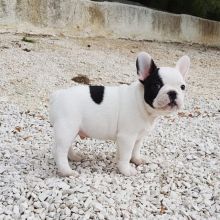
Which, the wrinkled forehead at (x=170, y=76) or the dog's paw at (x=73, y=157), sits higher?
the wrinkled forehead at (x=170, y=76)

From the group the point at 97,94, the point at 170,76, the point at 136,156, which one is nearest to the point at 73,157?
the point at 136,156

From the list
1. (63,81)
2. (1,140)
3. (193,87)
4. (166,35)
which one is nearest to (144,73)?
(1,140)

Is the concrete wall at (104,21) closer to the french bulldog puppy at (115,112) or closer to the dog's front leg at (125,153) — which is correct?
the french bulldog puppy at (115,112)

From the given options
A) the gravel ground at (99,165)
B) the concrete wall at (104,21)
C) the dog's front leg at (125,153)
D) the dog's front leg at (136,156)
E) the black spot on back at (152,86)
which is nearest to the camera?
the gravel ground at (99,165)

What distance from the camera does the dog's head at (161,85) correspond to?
119 inches

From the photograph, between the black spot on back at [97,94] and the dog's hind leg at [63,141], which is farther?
the black spot on back at [97,94]

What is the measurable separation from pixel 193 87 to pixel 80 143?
3.65 meters

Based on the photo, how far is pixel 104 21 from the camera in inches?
426

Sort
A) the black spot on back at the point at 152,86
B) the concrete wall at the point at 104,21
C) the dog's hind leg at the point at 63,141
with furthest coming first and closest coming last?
1. the concrete wall at the point at 104,21
2. the dog's hind leg at the point at 63,141
3. the black spot on back at the point at 152,86

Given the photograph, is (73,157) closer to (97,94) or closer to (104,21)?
(97,94)

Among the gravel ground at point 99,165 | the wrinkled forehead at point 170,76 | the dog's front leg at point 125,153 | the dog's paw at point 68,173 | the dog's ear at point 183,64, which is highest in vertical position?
the dog's ear at point 183,64

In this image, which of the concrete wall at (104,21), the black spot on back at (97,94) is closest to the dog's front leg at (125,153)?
the black spot on back at (97,94)

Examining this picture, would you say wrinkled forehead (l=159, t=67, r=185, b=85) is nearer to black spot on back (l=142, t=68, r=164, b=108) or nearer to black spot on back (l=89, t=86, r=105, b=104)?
black spot on back (l=142, t=68, r=164, b=108)

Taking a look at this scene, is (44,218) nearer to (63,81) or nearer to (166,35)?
(63,81)
